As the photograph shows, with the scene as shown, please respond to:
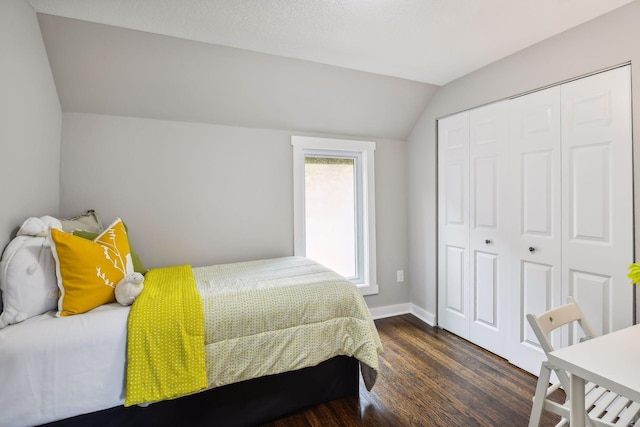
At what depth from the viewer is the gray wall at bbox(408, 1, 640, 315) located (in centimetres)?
175

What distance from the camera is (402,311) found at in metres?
3.40

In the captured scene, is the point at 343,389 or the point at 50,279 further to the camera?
the point at 343,389

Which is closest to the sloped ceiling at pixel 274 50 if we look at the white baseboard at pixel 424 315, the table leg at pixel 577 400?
the table leg at pixel 577 400

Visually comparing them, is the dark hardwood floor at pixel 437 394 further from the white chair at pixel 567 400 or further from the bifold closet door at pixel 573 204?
the white chair at pixel 567 400

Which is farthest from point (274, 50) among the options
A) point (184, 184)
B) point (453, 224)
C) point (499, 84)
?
point (453, 224)

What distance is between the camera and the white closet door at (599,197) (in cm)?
176

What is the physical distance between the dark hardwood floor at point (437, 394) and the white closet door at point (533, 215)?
29 cm

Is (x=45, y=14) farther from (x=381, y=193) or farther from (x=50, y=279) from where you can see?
(x=381, y=193)

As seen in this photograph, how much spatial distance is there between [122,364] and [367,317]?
1.25m

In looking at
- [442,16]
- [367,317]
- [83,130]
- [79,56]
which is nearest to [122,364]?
[367,317]

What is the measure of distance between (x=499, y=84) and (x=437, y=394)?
2283 mm

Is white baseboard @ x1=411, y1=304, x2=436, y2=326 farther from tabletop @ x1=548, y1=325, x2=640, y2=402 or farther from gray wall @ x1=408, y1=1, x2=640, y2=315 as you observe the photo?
tabletop @ x1=548, y1=325, x2=640, y2=402

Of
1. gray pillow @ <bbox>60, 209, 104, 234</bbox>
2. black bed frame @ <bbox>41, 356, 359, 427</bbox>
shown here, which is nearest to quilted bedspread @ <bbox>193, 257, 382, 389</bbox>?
black bed frame @ <bbox>41, 356, 359, 427</bbox>

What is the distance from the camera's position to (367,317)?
1.85 meters
